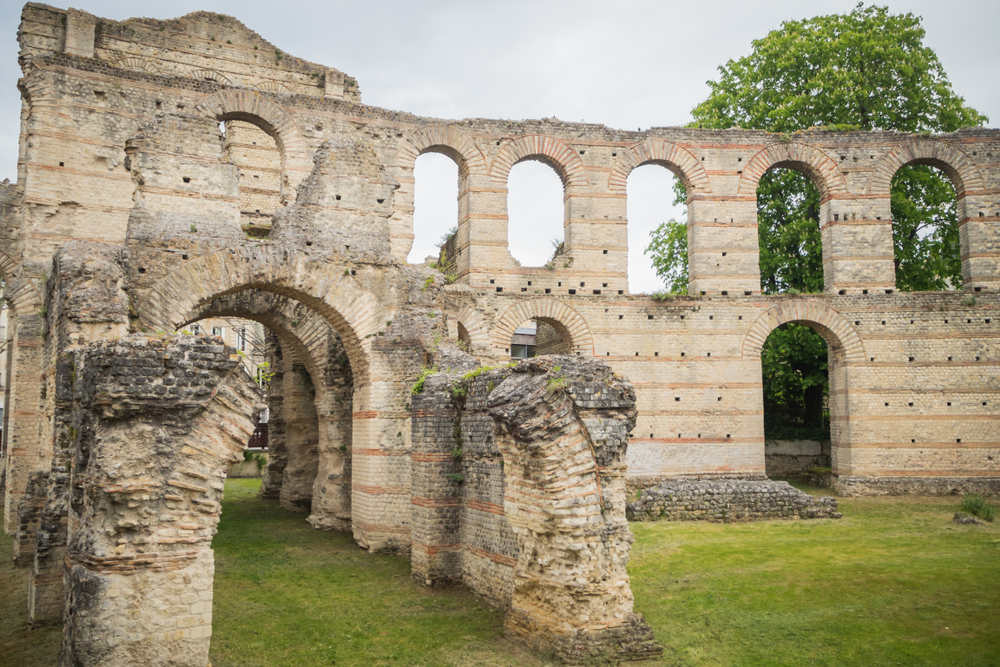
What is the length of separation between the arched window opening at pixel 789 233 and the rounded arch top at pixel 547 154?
5438 mm

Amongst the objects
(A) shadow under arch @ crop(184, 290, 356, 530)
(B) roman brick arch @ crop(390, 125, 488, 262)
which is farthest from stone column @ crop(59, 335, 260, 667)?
(B) roman brick arch @ crop(390, 125, 488, 262)

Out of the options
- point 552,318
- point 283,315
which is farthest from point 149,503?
point 552,318

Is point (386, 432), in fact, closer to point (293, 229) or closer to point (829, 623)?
point (293, 229)

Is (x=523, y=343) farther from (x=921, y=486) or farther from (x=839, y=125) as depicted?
(x=921, y=486)

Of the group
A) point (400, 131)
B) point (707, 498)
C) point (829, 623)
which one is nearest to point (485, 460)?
point (829, 623)

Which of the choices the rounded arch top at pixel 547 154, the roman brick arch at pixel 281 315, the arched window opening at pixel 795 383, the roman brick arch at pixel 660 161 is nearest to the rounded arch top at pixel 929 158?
the roman brick arch at pixel 660 161

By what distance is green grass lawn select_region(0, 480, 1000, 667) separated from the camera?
642cm

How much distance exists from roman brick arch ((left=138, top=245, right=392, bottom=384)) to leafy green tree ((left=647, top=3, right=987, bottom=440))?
11658 millimetres

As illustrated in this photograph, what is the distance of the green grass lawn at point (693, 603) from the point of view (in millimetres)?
6422

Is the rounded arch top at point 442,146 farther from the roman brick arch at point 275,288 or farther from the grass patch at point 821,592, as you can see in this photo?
the grass patch at point 821,592

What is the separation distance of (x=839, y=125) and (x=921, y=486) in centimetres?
887

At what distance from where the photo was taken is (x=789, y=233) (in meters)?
18.2

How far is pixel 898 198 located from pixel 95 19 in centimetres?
1932

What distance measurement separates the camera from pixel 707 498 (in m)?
12.4
